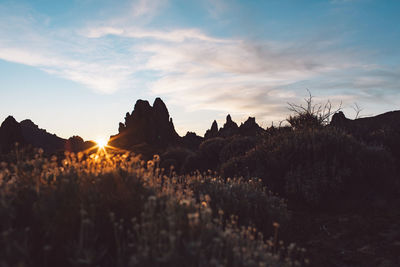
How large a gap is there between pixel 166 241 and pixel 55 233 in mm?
1111

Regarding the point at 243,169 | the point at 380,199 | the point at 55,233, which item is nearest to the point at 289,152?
the point at 243,169

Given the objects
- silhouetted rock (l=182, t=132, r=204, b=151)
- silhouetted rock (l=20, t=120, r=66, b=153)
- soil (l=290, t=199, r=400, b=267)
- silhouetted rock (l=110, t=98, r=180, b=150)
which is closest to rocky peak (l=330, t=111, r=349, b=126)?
soil (l=290, t=199, r=400, b=267)

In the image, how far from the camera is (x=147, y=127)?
60.2m

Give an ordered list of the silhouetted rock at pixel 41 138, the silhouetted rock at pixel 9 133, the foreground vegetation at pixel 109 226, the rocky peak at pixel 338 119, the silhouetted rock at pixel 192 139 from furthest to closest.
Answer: the silhouetted rock at pixel 41 138 → the silhouetted rock at pixel 192 139 → the silhouetted rock at pixel 9 133 → the rocky peak at pixel 338 119 → the foreground vegetation at pixel 109 226

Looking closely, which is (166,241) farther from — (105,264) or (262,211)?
(262,211)

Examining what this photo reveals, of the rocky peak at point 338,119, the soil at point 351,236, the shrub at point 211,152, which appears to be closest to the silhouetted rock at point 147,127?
the rocky peak at point 338,119

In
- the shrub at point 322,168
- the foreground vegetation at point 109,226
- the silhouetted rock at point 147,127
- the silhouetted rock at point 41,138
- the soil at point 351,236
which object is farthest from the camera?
the silhouetted rock at point 147,127

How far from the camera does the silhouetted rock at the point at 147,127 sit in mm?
58594

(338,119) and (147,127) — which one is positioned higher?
(147,127)

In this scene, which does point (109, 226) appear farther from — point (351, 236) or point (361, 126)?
point (361, 126)

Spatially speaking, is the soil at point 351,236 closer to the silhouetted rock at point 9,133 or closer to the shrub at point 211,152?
the shrub at point 211,152

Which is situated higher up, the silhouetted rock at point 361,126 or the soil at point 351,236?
the silhouetted rock at point 361,126

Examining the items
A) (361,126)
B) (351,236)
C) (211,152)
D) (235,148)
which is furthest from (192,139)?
(351,236)

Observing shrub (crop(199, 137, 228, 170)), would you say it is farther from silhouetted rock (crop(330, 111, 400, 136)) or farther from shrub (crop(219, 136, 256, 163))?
silhouetted rock (crop(330, 111, 400, 136))
